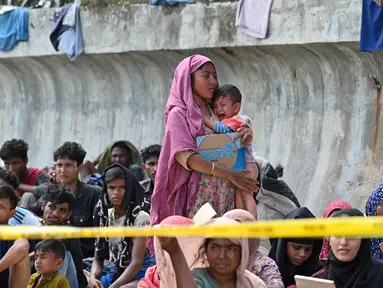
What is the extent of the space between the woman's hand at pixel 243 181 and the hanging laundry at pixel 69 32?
9433mm

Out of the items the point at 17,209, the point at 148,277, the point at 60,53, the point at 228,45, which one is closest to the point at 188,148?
the point at 148,277

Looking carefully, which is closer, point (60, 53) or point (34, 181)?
point (34, 181)

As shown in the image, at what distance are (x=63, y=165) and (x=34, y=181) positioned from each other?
3.10 feet

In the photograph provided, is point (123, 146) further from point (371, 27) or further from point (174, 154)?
point (174, 154)

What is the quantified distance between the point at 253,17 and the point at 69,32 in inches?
137

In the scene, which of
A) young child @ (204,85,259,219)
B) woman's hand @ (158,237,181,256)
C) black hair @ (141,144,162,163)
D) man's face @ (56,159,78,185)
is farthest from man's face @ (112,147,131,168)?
woman's hand @ (158,237,181,256)

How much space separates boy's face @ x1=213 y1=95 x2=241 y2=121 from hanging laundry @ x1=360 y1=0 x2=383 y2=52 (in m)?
4.99

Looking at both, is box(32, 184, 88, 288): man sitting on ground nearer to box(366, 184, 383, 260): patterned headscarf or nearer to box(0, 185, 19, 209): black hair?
box(0, 185, 19, 209): black hair

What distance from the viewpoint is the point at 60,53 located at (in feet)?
58.4

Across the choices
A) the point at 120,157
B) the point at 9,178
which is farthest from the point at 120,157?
the point at 9,178

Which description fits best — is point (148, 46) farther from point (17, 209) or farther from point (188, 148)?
point (188, 148)

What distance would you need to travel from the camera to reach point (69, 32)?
17.2 metres

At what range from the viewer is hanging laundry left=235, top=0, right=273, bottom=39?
14.5 meters

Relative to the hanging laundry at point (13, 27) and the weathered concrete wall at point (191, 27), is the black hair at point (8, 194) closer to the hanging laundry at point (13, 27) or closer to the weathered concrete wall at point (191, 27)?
the weathered concrete wall at point (191, 27)
